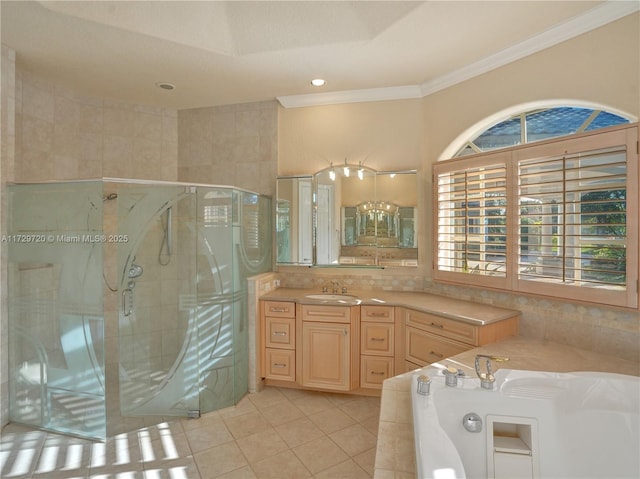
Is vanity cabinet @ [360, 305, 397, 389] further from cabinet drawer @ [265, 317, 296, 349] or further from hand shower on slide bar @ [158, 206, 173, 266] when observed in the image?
hand shower on slide bar @ [158, 206, 173, 266]

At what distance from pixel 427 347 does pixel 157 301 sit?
2.16 metres

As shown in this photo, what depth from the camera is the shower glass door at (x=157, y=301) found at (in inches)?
104

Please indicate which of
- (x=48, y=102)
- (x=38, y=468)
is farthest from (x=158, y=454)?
(x=48, y=102)

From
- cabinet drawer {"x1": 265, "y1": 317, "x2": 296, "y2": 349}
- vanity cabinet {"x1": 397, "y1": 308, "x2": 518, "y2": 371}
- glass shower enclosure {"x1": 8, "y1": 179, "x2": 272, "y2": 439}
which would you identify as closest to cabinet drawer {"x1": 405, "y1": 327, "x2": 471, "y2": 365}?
vanity cabinet {"x1": 397, "y1": 308, "x2": 518, "y2": 371}

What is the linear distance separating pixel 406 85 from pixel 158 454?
137 inches

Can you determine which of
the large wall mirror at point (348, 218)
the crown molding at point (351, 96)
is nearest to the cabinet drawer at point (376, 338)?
the large wall mirror at point (348, 218)

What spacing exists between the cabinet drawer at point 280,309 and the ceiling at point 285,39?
1.99 meters

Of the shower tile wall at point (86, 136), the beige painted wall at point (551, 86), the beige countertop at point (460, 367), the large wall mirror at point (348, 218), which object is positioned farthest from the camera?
the large wall mirror at point (348, 218)

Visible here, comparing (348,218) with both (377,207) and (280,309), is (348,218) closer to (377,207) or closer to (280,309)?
(377,207)

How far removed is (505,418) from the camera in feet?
5.30

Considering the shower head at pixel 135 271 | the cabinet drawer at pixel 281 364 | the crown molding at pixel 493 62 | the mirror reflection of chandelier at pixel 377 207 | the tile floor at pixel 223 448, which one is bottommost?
the tile floor at pixel 223 448

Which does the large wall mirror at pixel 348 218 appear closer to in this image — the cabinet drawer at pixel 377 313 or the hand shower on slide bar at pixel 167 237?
the cabinet drawer at pixel 377 313

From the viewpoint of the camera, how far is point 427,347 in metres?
2.61

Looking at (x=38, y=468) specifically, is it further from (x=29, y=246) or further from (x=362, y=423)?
(x=362, y=423)
